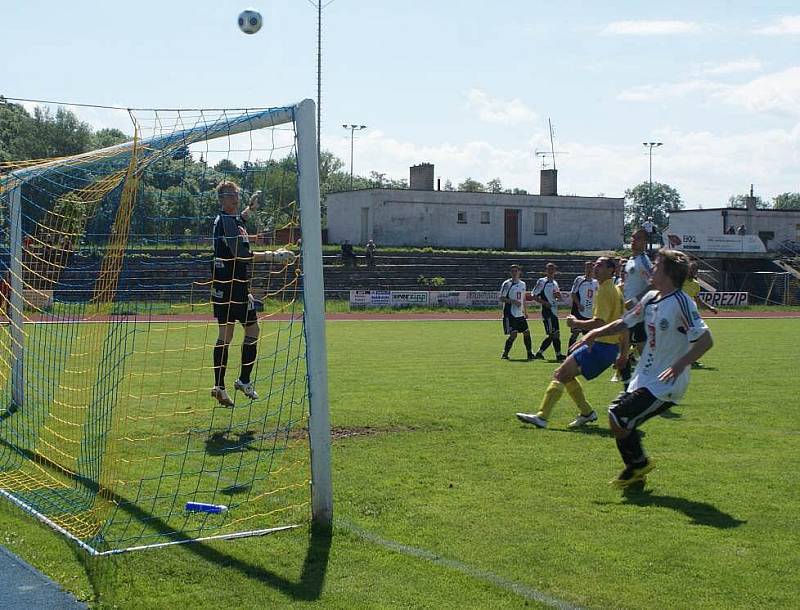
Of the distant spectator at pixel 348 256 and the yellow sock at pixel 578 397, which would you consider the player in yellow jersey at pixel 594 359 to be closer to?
the yellow sock at pixel 578 397

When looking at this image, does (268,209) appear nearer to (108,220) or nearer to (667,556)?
(108,220)

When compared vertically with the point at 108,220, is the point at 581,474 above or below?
below

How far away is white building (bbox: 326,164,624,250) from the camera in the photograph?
186ft

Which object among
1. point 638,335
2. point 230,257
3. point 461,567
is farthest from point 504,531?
point 638,335

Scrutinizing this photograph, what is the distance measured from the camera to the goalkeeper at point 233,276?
8203 mm

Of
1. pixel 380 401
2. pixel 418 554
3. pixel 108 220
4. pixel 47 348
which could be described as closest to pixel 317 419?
pixel 418 554

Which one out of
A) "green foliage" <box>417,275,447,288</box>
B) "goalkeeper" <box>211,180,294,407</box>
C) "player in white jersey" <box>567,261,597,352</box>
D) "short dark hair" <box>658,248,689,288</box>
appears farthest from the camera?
"green foliage" <box>417,275,447,288</box>

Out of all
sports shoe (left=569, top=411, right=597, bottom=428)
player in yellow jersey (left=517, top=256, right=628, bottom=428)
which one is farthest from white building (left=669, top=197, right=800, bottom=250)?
sports shoe (left=569, top=411, right=597, bottom=428)

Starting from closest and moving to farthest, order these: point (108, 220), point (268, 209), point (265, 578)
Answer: point (265, 578)
point (268, 209)
point (108, 220)

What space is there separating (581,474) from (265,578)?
343 centimetres

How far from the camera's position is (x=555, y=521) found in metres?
6.28

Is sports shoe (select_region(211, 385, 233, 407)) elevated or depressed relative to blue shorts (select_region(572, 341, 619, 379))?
depressed

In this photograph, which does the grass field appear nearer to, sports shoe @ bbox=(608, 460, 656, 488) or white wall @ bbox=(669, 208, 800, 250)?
sports shoe @ bbox=(608, 460, 656, 488)

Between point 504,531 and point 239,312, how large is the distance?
408cm
